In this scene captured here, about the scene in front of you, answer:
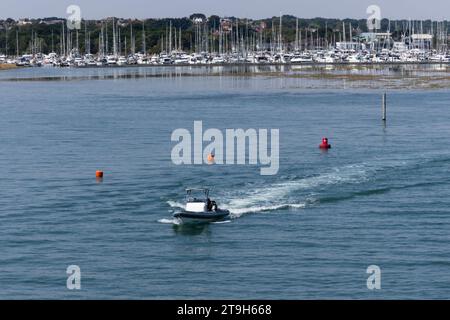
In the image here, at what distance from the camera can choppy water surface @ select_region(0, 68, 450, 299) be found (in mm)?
42938

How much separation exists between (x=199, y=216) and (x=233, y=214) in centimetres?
329

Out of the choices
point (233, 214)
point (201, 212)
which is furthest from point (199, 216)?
point (233, 214)

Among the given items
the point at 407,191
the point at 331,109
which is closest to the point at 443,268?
the point at 407,191

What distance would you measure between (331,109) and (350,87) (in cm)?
4627

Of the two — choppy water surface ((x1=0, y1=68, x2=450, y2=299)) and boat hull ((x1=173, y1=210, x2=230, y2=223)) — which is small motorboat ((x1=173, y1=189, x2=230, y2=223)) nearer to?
boat hull ((x1=173, y1=210, x2=230, y2=223))

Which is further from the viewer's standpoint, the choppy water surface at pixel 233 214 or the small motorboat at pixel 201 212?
the small motorboat at pixel 201 212

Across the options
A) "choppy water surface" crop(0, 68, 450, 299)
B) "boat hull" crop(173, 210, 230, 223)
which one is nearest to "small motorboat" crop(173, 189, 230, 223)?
"boat hull" crop(173, 210, 230, 223)

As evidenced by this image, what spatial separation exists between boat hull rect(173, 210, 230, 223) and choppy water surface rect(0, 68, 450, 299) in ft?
1.57

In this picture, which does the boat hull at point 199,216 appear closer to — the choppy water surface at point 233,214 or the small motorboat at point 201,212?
the small motorboat at point 201,212

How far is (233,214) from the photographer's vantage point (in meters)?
56.8

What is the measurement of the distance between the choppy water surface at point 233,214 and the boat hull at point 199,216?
0.48 m

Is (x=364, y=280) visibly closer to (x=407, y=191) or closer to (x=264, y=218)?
(x=264, y=218)

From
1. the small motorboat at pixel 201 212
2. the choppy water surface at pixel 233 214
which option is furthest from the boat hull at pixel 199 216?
the choppy water surface at pixel 233 214

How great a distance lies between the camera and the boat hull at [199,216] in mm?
54062
